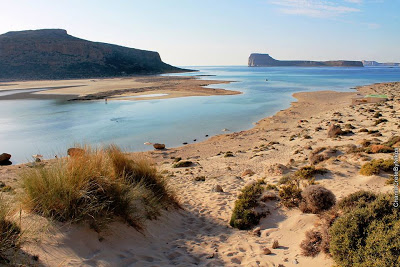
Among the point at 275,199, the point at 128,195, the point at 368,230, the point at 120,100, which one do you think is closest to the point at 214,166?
the point at 275,199

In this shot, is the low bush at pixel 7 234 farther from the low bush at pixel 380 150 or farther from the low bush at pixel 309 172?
the low bush at pixel 380 150

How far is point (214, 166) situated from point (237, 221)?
690 cm

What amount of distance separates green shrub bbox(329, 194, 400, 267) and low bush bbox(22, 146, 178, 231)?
3373 millimetres

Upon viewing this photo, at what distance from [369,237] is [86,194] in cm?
425

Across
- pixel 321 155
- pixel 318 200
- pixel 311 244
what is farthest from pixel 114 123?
pixel 311 244

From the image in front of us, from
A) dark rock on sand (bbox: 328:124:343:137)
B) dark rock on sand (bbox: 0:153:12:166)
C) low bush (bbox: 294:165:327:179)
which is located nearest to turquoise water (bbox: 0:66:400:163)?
dark rock on sand (bbox: 0:153:12:166)

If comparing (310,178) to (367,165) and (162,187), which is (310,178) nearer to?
(367,165)

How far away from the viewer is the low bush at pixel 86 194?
468 centimetres

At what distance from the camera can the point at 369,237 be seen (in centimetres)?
399

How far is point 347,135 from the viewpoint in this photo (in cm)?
1705

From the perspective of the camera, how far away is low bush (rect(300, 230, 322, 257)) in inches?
193

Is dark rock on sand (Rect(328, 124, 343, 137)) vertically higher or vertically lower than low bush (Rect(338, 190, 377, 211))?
lower

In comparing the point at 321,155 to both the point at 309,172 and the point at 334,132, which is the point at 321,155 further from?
the point at 334,132

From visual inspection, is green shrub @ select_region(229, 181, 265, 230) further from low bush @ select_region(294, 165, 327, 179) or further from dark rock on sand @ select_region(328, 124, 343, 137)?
dark rock on sand @ select_region(328, 124, 343, 137)
